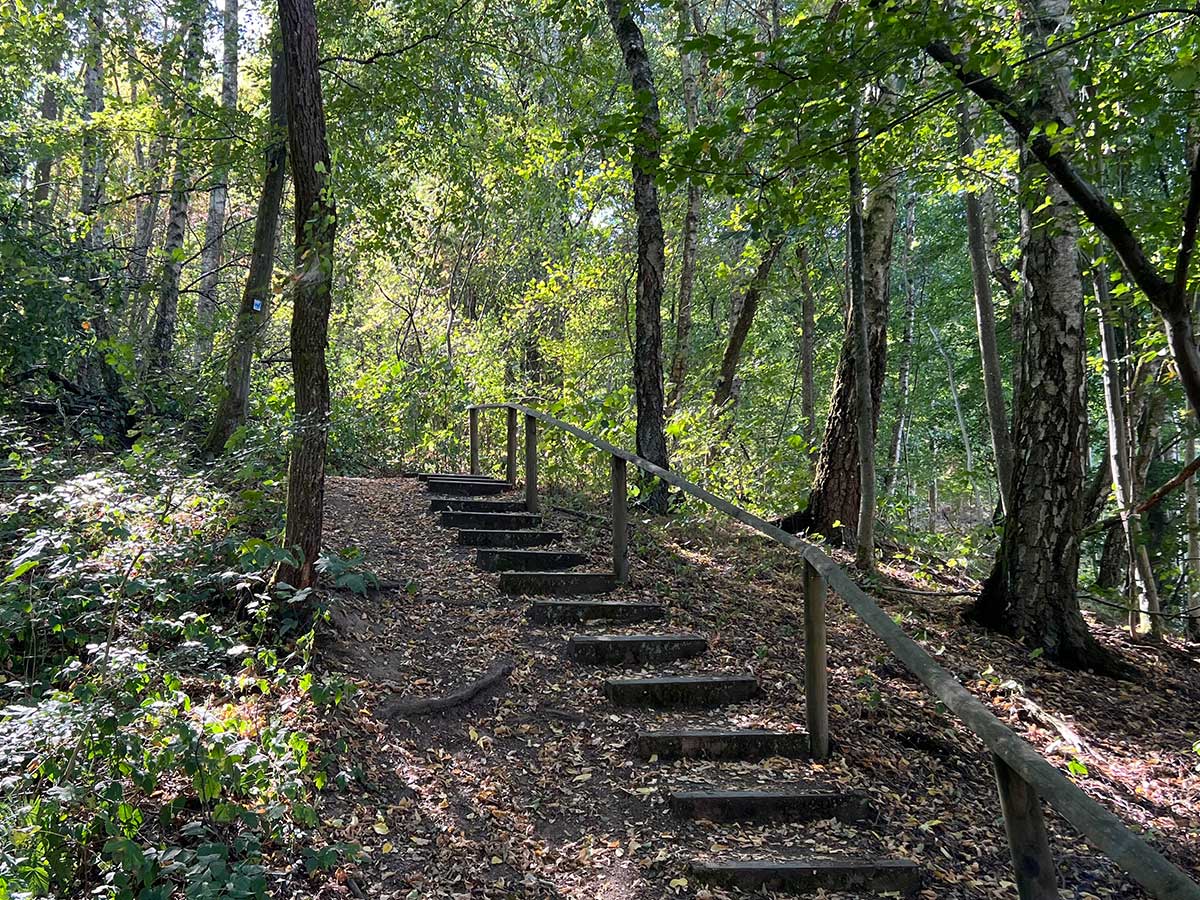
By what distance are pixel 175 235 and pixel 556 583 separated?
749cm

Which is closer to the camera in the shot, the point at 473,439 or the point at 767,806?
the point at 767,806

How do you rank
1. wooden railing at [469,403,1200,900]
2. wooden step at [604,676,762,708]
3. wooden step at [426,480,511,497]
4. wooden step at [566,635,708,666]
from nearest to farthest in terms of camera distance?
1. wooden railing at [469,403,1200,900]
2. wooden step at [604,676,762,708]
3. wooden step at [566,635,708,666]
4. wooden step at [426,480,511,497]

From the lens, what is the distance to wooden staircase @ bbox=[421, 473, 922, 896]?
3.13 meters

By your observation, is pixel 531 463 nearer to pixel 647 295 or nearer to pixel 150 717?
pixel 647 295

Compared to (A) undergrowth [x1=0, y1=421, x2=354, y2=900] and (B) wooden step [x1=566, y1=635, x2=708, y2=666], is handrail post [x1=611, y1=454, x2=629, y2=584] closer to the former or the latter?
(B) wooden step [x1=566, y1=635, x2=708, y2=666]

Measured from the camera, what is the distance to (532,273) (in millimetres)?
16297

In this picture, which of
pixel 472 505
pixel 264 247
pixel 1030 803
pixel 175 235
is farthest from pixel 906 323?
pixel 1030 803

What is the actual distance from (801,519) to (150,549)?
20.2 feet

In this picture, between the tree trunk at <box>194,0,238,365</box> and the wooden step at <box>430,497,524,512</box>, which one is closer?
the wooden step at <box>430,497,524,512</box>

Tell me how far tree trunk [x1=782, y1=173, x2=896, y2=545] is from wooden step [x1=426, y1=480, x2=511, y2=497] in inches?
140

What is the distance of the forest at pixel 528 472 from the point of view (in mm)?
3074

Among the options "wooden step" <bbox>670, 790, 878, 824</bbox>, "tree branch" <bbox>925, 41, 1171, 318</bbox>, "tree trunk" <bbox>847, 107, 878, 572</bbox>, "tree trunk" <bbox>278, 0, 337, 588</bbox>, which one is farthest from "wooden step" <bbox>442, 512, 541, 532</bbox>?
"tree branch" <bbox>925, 41, 1171, 318</bbox>

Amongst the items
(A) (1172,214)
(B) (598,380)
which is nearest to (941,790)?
(A) (1172,214)

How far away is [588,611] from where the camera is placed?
5.43m
